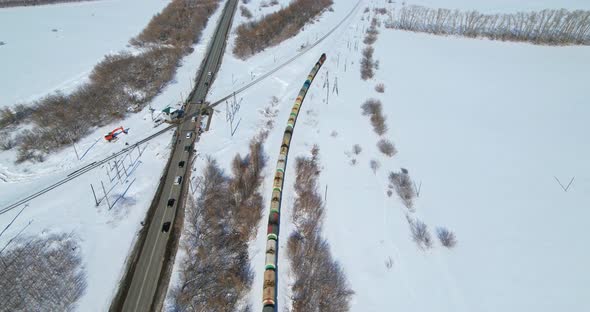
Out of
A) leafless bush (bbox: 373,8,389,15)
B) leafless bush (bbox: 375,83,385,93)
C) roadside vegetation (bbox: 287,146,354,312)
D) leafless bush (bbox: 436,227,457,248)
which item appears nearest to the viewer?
roadside vegetation (bbox: 287,146,354,312)

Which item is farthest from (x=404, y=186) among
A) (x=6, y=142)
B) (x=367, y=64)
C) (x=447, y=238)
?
(x=6, y=142)

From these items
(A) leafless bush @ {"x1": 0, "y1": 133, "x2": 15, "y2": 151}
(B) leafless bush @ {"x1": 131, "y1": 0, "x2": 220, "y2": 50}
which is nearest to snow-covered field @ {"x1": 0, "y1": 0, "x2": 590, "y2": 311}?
(A) leafless bush @ {"x1": 0, "y1": 133, "x2": 15, "y2": 151}

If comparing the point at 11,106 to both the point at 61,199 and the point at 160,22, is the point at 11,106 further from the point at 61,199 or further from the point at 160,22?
→ the point at 160,22

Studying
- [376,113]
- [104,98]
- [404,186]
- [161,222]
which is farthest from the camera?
[104,98]

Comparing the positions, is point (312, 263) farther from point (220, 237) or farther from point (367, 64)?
point (367, 64)

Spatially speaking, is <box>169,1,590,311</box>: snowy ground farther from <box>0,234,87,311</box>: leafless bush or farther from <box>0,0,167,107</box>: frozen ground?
<box>0,0,167,107</box>: frozen ground

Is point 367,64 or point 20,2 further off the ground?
point 20,2
